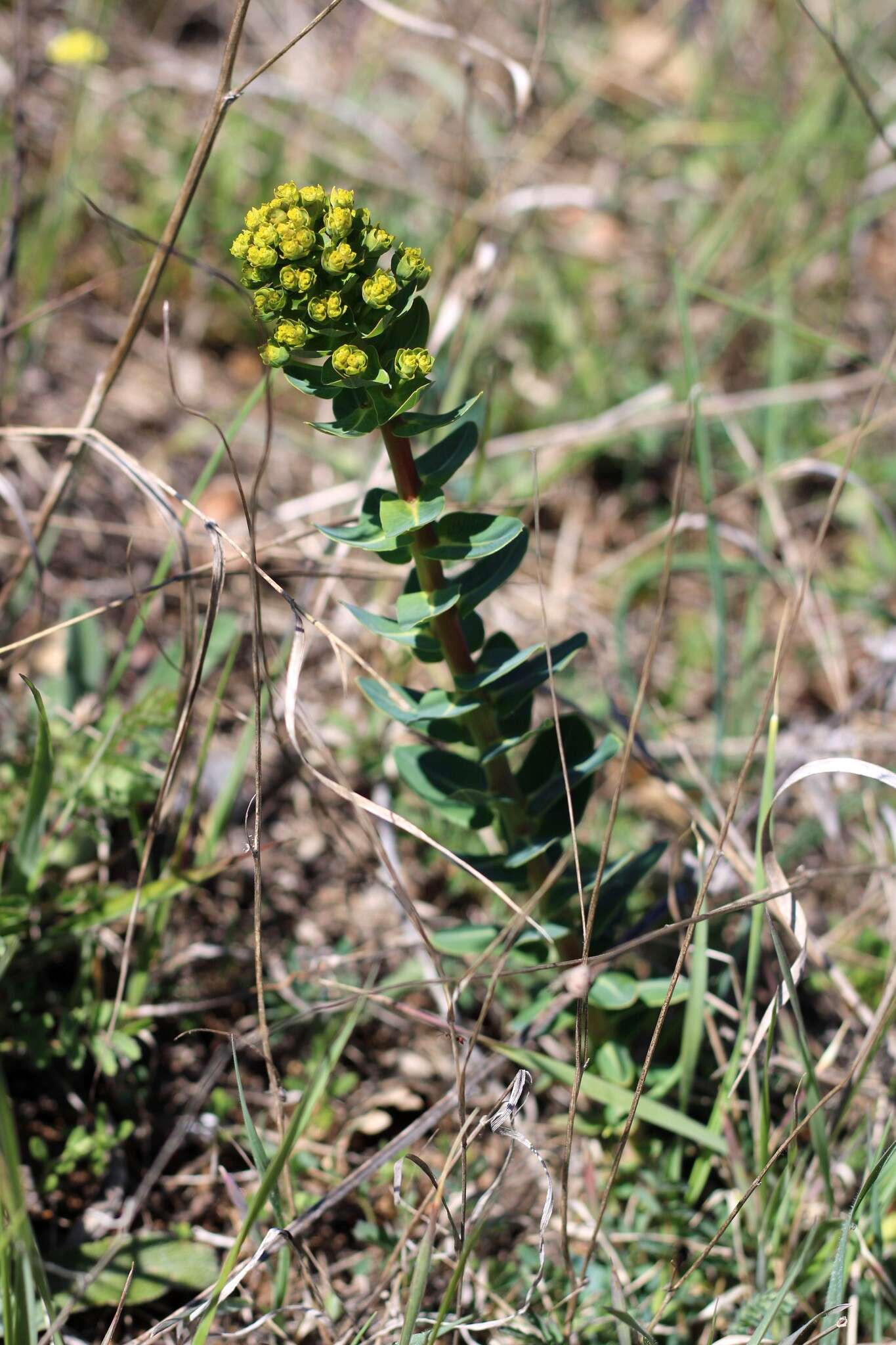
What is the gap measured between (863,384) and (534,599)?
106cm

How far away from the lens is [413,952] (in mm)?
2068

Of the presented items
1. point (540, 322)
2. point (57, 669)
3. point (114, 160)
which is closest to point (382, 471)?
point (57, 669)

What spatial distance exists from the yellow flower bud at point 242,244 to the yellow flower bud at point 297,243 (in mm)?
37

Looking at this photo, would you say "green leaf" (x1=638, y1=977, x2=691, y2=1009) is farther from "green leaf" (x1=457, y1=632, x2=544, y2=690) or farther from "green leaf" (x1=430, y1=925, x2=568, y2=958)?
"green leaf" (x1=457, y1=632, x2=544, y2=690)

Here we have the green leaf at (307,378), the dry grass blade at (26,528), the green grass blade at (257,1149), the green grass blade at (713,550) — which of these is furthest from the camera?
the green grass blade at (713,550)

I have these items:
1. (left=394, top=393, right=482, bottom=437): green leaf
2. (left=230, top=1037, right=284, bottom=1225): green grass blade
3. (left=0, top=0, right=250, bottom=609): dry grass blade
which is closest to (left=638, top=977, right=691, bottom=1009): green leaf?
(left=230, top=1037, right=284, bottom=1225): green grass blade

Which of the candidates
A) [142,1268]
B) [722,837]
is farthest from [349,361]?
[142,1268]

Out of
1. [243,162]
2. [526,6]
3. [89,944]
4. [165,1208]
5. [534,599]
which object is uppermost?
[526,6]

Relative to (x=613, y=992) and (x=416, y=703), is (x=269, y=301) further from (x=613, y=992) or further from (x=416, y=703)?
(x=613, y=992)

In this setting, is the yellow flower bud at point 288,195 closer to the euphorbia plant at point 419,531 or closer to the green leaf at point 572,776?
the euphorbia plant at point 419,531

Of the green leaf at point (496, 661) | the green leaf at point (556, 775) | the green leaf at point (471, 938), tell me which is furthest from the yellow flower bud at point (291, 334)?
the green leaf at point (471, 938)

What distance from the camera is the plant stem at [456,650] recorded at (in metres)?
1.33

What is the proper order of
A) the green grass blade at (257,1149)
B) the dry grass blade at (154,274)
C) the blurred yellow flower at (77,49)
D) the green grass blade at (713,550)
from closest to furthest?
the green grass blade at (257,1149), the dry grass blade at (154,274), the green grass blade at (713,550), the blurred yellow flower at (77,49)

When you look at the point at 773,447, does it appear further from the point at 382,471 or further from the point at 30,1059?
the point at 30,1059
